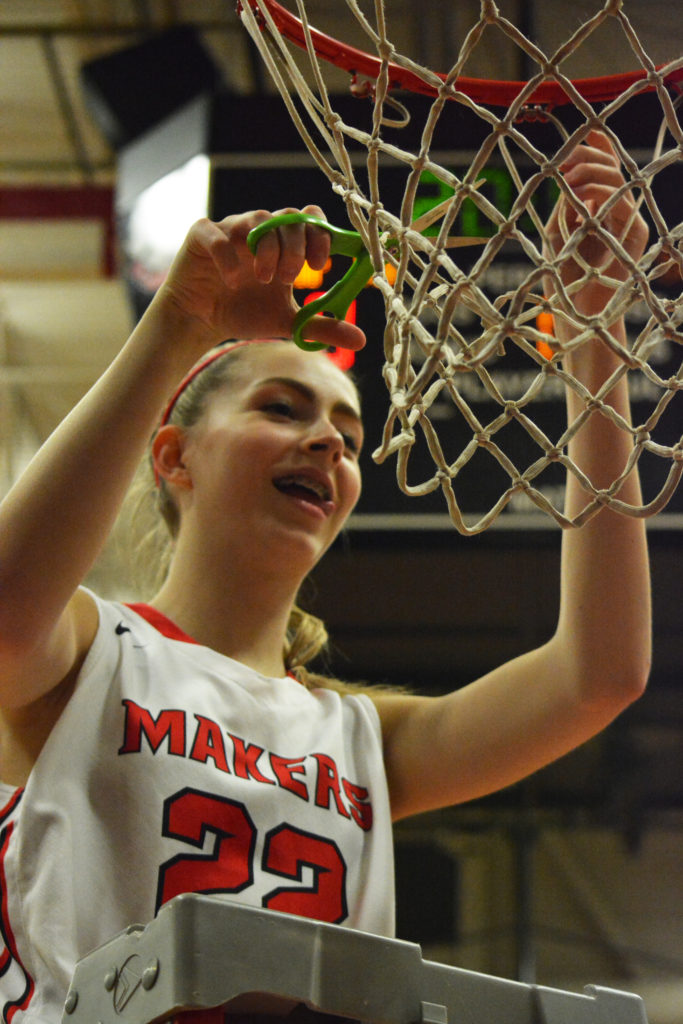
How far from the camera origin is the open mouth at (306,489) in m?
1.23

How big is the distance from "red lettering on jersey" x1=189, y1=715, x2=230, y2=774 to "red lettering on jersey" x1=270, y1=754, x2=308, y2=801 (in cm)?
6

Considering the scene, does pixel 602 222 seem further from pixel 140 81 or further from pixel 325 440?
pixel 140 81

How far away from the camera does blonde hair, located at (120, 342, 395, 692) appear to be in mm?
1354

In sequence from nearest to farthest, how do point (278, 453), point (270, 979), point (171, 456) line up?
1. point (270, 979)
2. point (278, 453)
3. point (171, 456)

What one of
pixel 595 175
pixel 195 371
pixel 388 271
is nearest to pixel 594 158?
pixel 595 175

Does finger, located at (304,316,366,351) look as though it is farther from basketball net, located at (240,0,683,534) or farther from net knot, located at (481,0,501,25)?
net knot, located at (481,0,501,25)

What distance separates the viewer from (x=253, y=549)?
1.21m

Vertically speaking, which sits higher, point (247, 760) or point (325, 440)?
point (325, 440)

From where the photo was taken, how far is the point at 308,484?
4.08ft

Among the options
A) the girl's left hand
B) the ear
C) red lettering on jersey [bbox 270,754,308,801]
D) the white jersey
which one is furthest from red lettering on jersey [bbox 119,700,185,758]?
the girl's left hand

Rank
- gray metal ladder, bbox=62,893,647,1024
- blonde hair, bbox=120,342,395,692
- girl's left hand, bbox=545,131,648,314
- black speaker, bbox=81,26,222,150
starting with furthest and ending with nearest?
black speaker, bbox=81,26,222,150, blonde hair, bbox=120,342,395,692, girl's left hand, bbox=545,131,648,314, gray metal ladder, bbox=62,893,647,1024

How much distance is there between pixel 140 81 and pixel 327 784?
231 centimetres

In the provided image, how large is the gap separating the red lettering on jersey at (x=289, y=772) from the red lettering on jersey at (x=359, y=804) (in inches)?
2.5


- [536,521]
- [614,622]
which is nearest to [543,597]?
[536,521]
